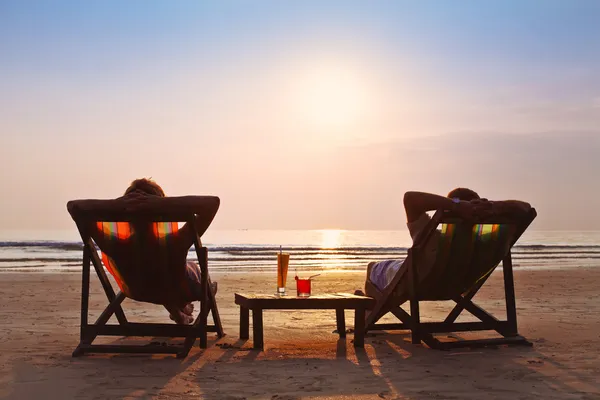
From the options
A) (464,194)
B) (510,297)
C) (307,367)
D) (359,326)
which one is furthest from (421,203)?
(307,367)

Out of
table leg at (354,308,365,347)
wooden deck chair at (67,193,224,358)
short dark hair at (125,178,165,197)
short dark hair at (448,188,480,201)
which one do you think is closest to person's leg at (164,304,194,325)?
wooden deck chair at (67,193,224,358)

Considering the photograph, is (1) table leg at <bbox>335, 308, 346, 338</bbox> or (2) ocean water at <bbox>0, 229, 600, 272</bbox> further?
(2) ocean water at <bbox>0, 229, 600, 272</bbox>

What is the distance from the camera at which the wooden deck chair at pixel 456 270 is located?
18.2 feet

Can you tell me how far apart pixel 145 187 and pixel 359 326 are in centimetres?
204

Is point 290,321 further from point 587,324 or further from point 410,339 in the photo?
point 587,324

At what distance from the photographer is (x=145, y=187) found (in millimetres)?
5551

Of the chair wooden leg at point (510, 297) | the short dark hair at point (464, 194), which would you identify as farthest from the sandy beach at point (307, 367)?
the short dark hair at point (464, 194)

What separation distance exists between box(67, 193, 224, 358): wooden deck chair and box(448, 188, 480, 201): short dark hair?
196 cm

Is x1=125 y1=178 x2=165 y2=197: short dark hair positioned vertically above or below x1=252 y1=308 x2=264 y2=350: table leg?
above

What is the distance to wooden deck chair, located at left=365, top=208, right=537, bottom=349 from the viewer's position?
5551 mm

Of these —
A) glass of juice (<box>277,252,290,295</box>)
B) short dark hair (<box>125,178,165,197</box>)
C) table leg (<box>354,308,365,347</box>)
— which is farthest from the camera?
glass of juice (<box>277,252,290,295</box>)

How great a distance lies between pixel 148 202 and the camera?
5.12 meters

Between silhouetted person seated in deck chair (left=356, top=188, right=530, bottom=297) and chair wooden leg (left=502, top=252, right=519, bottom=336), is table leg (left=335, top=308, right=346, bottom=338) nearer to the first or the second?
silhouetted person seated in deck chair (left=356, top=188, right=530, bottom=297)

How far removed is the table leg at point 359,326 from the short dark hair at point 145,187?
1.85 meters
